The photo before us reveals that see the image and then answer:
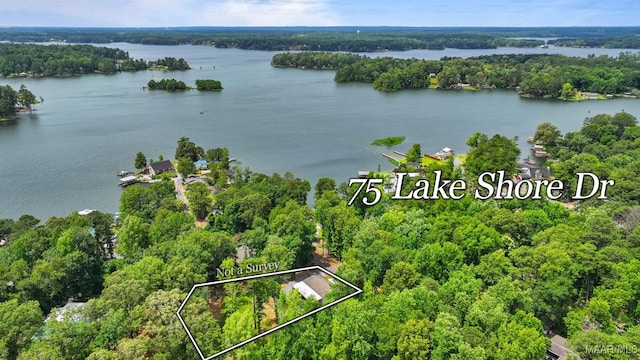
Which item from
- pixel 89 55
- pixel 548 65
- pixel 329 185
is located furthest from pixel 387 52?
pixel 329 185

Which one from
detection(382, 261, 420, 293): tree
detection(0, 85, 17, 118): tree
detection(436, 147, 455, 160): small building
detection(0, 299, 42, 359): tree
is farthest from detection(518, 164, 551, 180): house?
detection(0, 85, 17, 118): tree

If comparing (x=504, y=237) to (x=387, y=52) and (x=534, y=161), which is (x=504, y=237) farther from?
(x=387, y=52)

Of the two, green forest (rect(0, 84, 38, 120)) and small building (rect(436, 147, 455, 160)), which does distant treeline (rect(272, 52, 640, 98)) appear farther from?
green forest (rect(0, 84, 38, 120))

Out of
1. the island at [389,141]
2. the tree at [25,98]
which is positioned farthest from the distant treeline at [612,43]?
the tree at [25,98]

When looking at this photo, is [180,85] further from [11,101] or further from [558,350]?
[558,350]

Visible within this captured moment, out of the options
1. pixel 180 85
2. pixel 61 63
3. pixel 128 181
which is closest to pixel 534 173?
pixel 128 181
